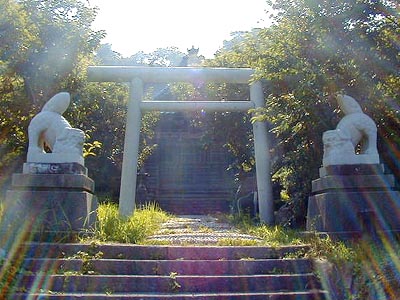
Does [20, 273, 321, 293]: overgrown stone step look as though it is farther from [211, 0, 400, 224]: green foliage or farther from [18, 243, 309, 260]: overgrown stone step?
[211, 0, 400, 224]: green foliage

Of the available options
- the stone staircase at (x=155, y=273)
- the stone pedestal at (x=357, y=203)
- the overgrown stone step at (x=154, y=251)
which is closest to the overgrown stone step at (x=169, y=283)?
the stone staircase at (x=155, y=273)

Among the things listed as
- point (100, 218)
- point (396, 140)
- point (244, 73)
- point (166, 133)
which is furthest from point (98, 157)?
point (396, 140)

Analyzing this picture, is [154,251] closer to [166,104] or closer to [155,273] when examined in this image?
[155,273]

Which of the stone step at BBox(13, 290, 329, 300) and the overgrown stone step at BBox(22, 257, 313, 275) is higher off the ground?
the overgrown stone step at BBox(22, 257, 313, 275)

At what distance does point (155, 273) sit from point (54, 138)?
2.52m

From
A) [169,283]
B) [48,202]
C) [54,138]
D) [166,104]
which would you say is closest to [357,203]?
[169,283]

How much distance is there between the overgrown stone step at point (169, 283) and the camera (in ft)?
17.2

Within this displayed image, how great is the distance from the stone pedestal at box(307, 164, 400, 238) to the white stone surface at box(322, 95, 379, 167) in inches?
4.3

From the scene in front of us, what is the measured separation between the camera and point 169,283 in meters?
5.36

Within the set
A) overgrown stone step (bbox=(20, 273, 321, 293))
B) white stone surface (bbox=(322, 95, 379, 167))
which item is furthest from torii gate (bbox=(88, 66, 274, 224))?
overgrown stone step (bbox=(20, 273, 321, 293))

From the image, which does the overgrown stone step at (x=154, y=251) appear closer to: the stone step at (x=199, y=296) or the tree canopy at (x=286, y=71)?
the stone step at (x=199, y=296)

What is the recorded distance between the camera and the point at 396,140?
26.6 feet

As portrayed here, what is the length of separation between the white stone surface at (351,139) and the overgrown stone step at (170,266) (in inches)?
66.0

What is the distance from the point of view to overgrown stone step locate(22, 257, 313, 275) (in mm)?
5570
